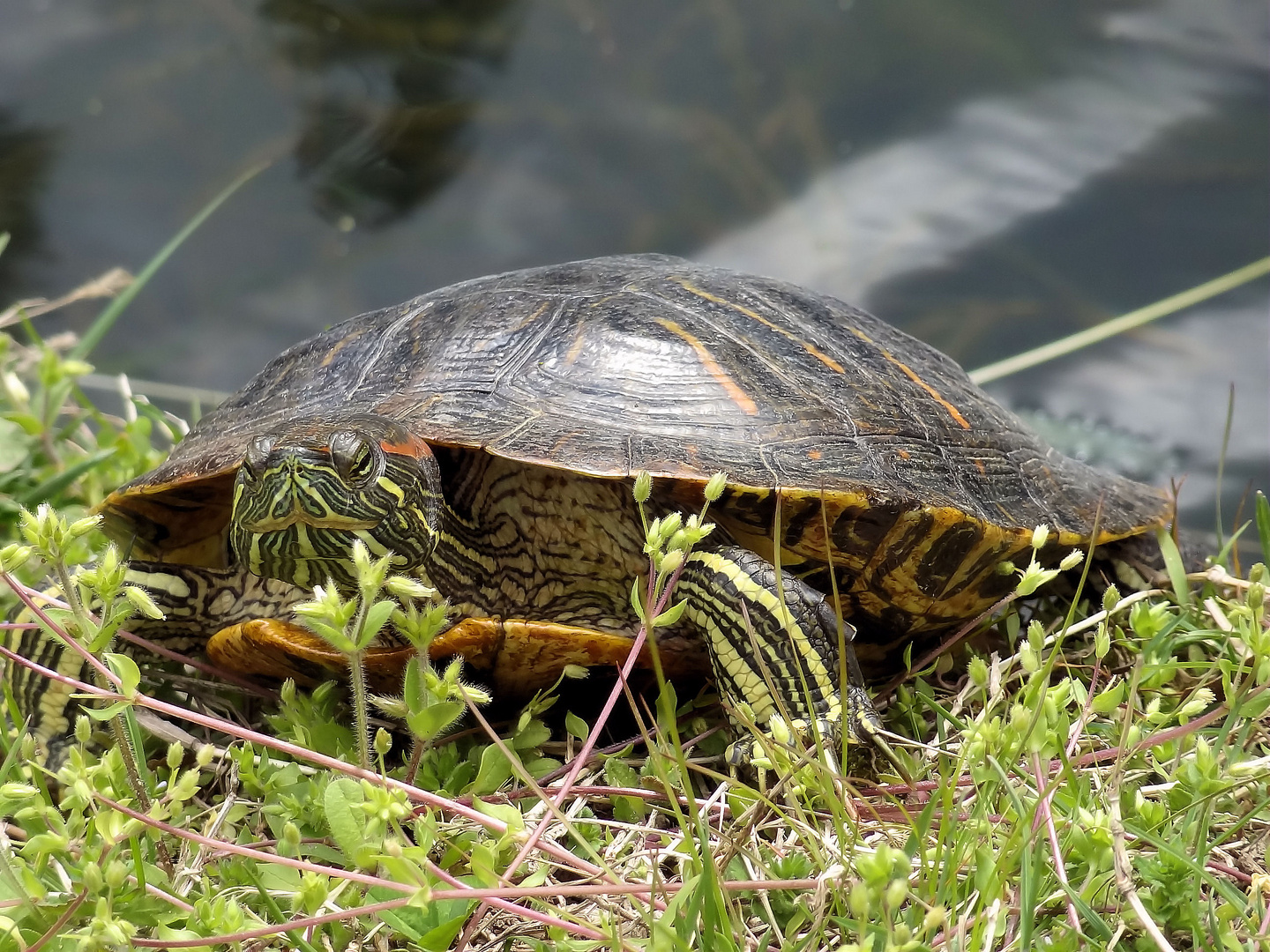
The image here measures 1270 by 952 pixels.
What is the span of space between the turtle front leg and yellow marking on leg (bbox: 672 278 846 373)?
57cm

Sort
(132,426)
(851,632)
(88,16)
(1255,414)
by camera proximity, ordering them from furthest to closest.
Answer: (88,16) → (1255,414) → (132,426) → (851,632)

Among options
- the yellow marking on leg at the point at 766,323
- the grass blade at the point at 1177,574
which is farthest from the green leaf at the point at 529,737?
the grass blade at the point at 1177,574

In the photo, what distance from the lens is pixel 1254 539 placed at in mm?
3111

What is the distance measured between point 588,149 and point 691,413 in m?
3.24

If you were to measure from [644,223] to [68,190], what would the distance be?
2706 millimetres

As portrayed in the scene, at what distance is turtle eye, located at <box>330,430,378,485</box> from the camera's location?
1.47 meters

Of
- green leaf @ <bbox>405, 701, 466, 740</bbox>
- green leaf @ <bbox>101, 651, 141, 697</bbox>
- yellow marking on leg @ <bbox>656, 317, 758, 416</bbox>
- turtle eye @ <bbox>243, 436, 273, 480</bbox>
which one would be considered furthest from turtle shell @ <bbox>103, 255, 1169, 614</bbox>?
green leaf @ <bbox>101, 651, 141, 697</bbox>

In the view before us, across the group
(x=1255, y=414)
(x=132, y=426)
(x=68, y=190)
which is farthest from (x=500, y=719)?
(x=68, y=190)

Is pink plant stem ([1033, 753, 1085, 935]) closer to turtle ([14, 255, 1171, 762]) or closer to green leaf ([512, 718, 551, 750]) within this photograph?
turtle ([14, 255, 1171, 762])

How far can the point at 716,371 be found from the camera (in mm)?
1810

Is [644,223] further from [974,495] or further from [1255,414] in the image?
[974,495]

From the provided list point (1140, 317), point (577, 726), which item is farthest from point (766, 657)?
point (1140, 317)

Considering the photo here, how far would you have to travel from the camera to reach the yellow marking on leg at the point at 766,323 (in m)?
1.96

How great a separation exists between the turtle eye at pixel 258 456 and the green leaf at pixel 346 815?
0.54 metres
